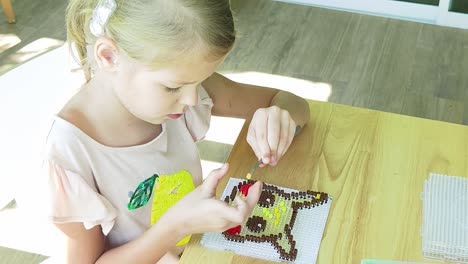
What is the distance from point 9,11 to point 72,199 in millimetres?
2382

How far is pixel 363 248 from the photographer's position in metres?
1.06

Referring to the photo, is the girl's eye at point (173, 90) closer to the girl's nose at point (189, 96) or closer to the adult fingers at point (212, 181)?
the girl's nose at point (189, 96)

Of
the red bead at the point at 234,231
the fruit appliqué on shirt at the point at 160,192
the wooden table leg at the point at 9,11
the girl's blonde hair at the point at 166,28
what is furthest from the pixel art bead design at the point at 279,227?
the wooden table leg at the point at 9,11

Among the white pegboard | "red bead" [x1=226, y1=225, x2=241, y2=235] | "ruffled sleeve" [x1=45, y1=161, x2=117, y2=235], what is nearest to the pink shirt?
"ruffled sleeve" [x1=45, y1=161, x2=117, y2=235]

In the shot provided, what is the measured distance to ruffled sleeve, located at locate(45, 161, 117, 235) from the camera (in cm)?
108

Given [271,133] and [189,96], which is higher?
[189,96]

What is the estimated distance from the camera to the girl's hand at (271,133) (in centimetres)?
122

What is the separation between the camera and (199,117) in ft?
4.57

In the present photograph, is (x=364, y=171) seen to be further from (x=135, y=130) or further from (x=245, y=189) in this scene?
(x=135, y=130)

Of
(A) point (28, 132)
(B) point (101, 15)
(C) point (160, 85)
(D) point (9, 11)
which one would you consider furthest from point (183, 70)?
(D) point (9, 11)

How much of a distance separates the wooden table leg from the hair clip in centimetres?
229

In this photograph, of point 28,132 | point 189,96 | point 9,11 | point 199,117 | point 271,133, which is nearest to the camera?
point 189,96

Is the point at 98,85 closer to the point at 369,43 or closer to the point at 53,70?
the point at 53,70

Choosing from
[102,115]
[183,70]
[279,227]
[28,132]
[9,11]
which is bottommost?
[9,11]
